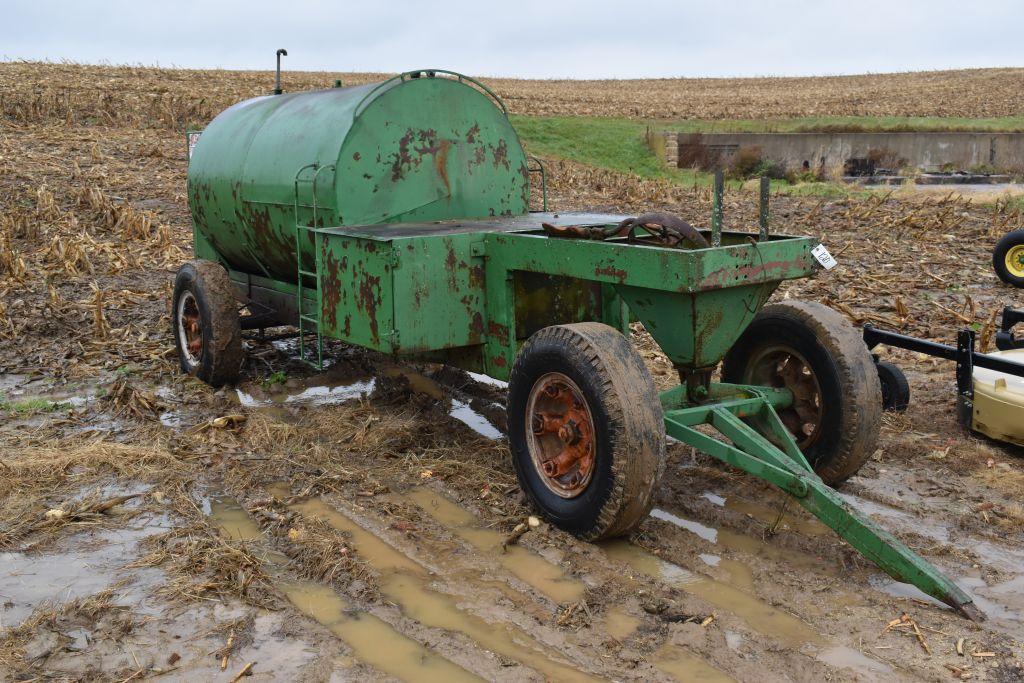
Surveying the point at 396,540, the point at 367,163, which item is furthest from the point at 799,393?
the point at 367,163

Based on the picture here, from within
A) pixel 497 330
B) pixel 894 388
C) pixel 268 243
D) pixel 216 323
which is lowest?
pixel 894 388

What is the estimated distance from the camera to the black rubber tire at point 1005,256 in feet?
34.0

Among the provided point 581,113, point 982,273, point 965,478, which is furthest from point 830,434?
point 581,113

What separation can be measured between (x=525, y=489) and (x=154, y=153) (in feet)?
48.8

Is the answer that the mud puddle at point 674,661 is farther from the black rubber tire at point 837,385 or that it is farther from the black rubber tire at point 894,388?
the black rubber tire at point 894,388

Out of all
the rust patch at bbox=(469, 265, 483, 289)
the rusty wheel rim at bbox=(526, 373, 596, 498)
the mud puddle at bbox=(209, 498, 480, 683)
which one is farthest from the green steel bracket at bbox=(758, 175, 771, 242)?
the mud puddle at bbox=(209, 498, 480, 683)

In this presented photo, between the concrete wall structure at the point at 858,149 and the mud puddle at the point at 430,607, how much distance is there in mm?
25148

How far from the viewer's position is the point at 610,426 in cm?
443

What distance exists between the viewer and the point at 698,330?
4.81 metres

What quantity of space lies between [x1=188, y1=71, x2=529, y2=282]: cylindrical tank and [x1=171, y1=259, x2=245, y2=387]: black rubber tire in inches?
15.7

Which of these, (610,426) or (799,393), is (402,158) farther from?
(799,393)

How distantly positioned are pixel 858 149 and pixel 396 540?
29265 mm

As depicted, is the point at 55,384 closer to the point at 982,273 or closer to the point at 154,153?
the point at 982,273

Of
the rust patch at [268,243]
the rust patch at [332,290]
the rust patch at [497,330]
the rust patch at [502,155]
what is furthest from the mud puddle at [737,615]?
the rust patch at [268,243]
